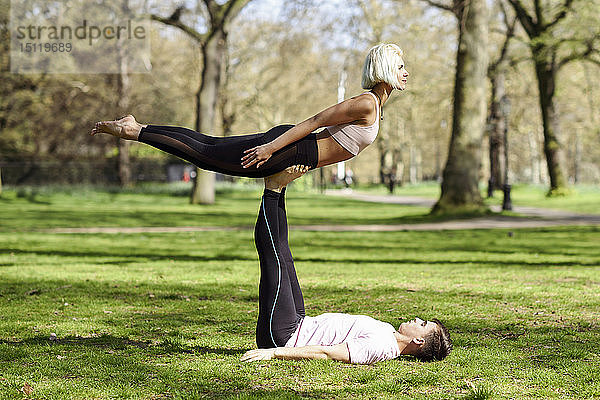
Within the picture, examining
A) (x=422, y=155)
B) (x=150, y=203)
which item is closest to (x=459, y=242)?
(x=150, y=203)

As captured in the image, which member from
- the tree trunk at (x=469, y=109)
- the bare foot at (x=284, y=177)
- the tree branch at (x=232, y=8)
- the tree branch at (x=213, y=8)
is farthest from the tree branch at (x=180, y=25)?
the bare foot at (x=284, y=177)

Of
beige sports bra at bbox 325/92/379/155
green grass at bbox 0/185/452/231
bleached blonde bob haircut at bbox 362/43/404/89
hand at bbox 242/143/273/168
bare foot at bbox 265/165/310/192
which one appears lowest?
green grass at bbox 0/185/452/231

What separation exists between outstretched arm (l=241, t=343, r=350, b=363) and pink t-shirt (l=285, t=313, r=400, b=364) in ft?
0.20

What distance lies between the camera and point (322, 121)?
190 inches

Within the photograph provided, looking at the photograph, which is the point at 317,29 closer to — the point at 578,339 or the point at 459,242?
the point at 459,242

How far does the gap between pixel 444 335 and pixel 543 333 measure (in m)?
1.45

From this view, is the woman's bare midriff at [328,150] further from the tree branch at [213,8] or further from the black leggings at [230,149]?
the tree branch at [213,8]

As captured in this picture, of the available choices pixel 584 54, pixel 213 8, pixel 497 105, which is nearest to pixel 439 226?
pixel 584 54

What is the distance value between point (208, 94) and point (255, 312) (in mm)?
21382

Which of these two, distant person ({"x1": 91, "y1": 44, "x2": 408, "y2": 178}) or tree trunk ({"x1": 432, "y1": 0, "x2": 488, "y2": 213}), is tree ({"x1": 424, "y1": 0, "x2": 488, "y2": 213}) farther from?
distant person ({"x1": 91, "y1": 44, "x2": 408, "y2": 178})

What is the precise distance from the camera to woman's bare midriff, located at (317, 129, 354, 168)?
16.5 feet

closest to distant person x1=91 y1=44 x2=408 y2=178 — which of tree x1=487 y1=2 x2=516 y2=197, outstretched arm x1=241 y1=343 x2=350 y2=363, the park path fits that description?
outstretched arm x1=241 y1=343 x2=350 y2=363

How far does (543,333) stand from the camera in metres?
6.02

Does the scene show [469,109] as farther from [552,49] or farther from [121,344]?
[121,344]
